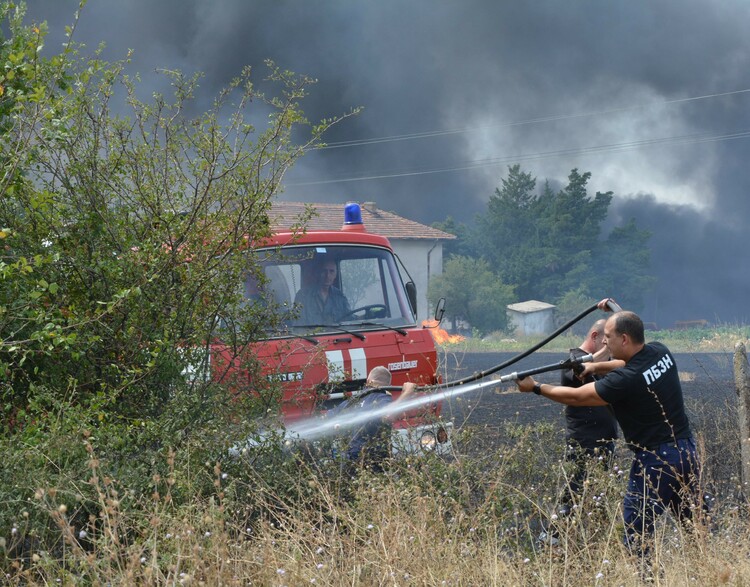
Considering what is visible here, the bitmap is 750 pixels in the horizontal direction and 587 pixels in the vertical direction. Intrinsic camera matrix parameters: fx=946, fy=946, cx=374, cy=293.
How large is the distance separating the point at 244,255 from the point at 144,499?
5.61 feet

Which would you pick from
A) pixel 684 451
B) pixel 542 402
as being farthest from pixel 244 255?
pixel 542 402

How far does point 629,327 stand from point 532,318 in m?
40.7

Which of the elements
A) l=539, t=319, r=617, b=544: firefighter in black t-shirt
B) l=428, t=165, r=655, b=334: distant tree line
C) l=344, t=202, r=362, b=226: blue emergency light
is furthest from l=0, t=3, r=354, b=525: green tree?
l=428, t=165, r=655, b=334: distant tree line

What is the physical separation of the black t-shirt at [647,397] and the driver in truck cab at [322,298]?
272 centimetres

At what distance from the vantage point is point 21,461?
4.38 meters

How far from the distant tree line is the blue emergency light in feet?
116

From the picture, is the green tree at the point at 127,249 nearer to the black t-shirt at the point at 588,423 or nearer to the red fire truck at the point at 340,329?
the red fire truck at the point at 340,329

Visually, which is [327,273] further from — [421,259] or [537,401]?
[421,259]

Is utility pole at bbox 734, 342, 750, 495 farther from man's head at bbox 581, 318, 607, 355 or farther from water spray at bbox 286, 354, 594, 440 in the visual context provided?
water spray at bbox 286, 354, 594, 440

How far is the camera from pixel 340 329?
23.6 feet

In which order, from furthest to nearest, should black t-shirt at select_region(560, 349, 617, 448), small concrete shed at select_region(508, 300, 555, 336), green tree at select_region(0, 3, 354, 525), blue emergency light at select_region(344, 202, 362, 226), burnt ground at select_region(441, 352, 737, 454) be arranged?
small concrete shed at select_region(508, 300, 555, 336)
blue emergency light at select_region(344, 202, 362, 226)
burnt ground at select_region(441, 352, 737, 454)
black t-shirt at select_region(560, 349, 617, 448)
green tree at select_region(0, 3, 354, 525)

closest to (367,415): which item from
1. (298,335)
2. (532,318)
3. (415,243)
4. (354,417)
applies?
(354,417)

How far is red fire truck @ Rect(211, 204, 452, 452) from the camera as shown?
5.97m

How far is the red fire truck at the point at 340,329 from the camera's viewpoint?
19.6 feet
